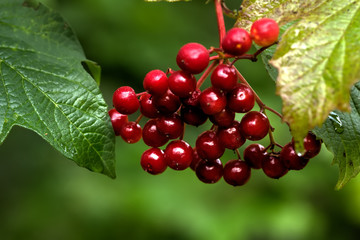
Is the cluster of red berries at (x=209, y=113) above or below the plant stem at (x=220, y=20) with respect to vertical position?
below

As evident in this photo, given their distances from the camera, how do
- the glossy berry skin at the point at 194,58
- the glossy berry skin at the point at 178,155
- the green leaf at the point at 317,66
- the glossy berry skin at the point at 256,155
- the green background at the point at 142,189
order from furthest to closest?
the green background at the point at 142,189
the glossy berry skin at the point at 256,155
the glossy berry skin at the point at 178,155
the glossy berry skin at the point at 194,58
the green leaf at the point at 317,66

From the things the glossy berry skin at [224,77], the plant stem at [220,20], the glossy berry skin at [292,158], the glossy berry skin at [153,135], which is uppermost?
the plant stem at [220,20]

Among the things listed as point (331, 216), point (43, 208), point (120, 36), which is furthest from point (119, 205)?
point (331, 216)

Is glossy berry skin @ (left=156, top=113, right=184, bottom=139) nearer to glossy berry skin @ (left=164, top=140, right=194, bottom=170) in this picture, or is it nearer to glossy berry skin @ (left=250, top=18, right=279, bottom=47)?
glossy berry skin @ (left=164, top=140, right=194, bottom=170)

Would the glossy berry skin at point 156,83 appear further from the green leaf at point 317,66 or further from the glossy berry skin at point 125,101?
the green leaf at point 317,66

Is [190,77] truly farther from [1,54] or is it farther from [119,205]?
[119,205]

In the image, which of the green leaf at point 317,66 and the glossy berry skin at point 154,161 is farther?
the glossy berry skin at point 154,161

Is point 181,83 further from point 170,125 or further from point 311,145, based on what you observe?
point 311,145

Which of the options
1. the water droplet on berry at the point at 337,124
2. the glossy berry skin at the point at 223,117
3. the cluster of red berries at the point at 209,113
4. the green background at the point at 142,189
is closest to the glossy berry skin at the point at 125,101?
the cluster of red berries at the point at 209,113

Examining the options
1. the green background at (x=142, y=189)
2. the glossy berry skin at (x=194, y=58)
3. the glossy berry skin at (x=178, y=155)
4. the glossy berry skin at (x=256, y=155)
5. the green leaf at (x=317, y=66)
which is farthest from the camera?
the green background at (x=142, y=189)
